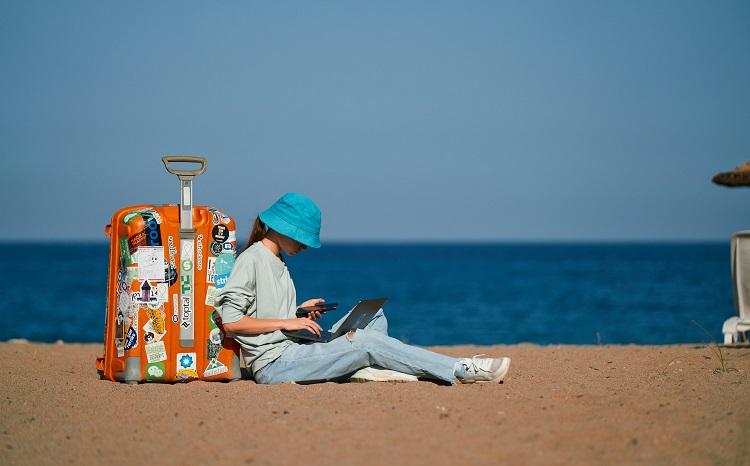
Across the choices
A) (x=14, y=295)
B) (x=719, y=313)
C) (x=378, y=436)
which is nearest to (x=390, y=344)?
(x=378, y=436)

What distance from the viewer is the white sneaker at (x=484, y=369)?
6242mm

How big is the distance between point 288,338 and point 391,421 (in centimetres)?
150

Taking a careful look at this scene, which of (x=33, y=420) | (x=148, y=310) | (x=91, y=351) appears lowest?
(x=91, y=351)

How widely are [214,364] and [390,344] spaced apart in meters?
1.30

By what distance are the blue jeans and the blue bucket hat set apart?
2.29 feet

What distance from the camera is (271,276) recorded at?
6227 mm

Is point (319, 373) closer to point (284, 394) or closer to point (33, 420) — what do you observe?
point (284, 394)

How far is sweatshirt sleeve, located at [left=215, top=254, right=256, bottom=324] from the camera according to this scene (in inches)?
241

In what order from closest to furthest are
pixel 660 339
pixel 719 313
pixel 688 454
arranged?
pixel 688 454
pixel 660 339
pixel 719 313

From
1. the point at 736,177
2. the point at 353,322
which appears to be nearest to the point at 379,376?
the point at 353,322

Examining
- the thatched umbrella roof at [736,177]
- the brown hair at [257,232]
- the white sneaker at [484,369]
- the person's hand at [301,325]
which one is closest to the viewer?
the person's hand at [301,325]

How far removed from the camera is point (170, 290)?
6480 mm

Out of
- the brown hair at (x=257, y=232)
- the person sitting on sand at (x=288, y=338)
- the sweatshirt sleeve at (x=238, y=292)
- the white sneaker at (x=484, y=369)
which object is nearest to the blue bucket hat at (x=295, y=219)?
the person sitting on sand at (x=288, y=338)

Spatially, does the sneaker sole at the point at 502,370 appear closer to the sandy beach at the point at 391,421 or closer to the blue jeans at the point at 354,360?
the sandy beach at the point at 391,421
